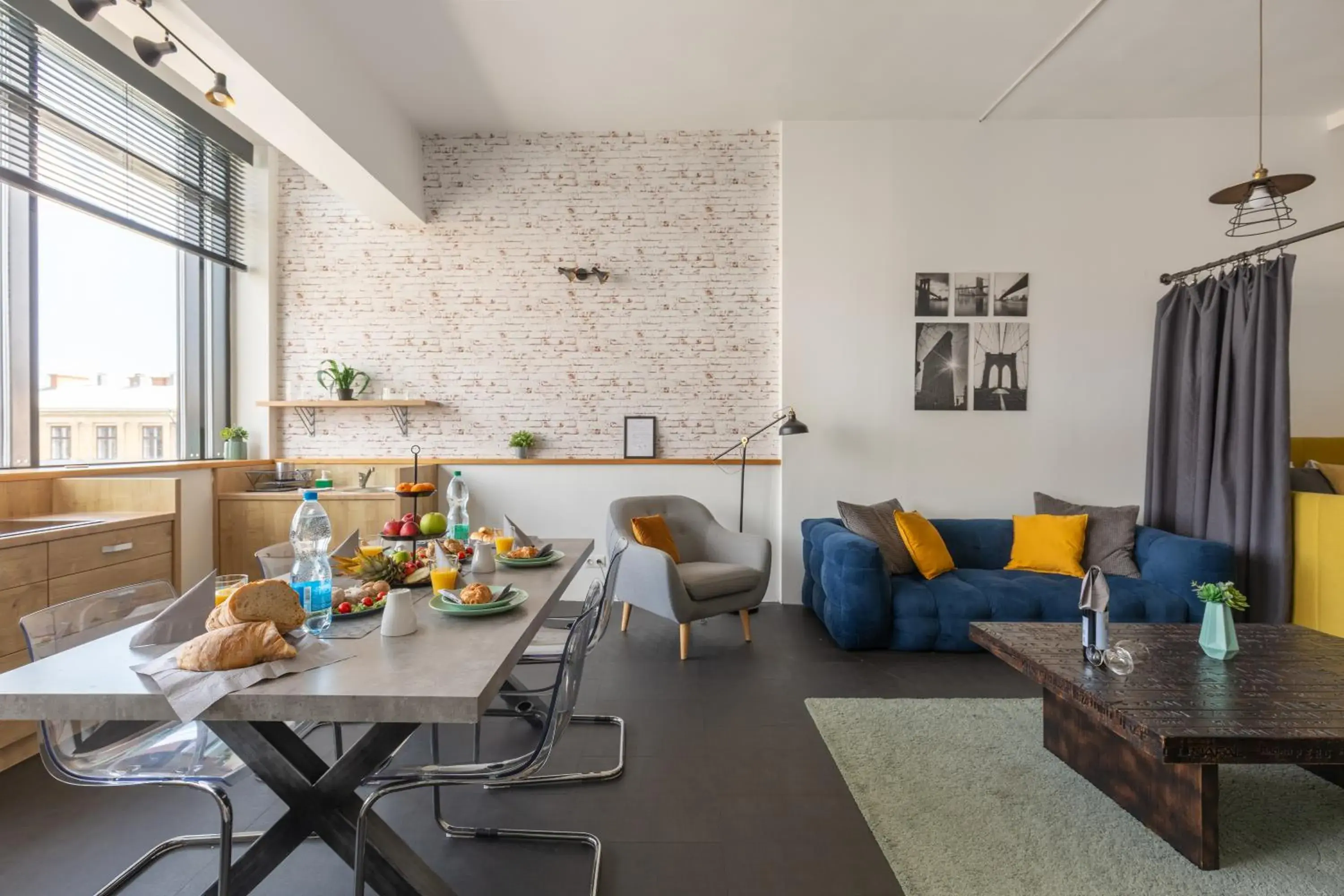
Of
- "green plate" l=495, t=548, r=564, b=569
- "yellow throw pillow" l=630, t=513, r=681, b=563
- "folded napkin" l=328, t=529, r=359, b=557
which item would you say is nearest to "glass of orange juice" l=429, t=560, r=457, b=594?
"green plate" l=495, t=548, r=564, b=569

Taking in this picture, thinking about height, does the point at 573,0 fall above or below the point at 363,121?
above

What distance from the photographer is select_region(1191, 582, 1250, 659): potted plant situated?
247cm

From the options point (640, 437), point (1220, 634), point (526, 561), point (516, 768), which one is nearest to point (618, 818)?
point (516, 768)

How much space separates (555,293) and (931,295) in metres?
2.86

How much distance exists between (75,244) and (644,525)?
11.7 feet

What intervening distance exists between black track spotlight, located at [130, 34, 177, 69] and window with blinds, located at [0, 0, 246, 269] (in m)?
1.08

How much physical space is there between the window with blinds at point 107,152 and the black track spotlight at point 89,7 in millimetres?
1115

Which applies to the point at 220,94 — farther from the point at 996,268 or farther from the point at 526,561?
the point at 996,268

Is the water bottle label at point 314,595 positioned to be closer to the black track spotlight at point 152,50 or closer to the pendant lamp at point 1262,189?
the black track spotlight at point 152,50

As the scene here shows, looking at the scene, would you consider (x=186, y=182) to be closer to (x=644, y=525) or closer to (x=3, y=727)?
(x=3, y=727)

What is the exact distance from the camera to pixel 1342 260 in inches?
190

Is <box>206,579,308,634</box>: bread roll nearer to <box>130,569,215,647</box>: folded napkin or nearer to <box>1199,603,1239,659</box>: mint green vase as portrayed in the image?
<box>130,569,215,647</box>: folded napkin

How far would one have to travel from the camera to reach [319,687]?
1.26 meters

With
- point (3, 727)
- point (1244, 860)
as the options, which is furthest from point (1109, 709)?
point (3, 727)
